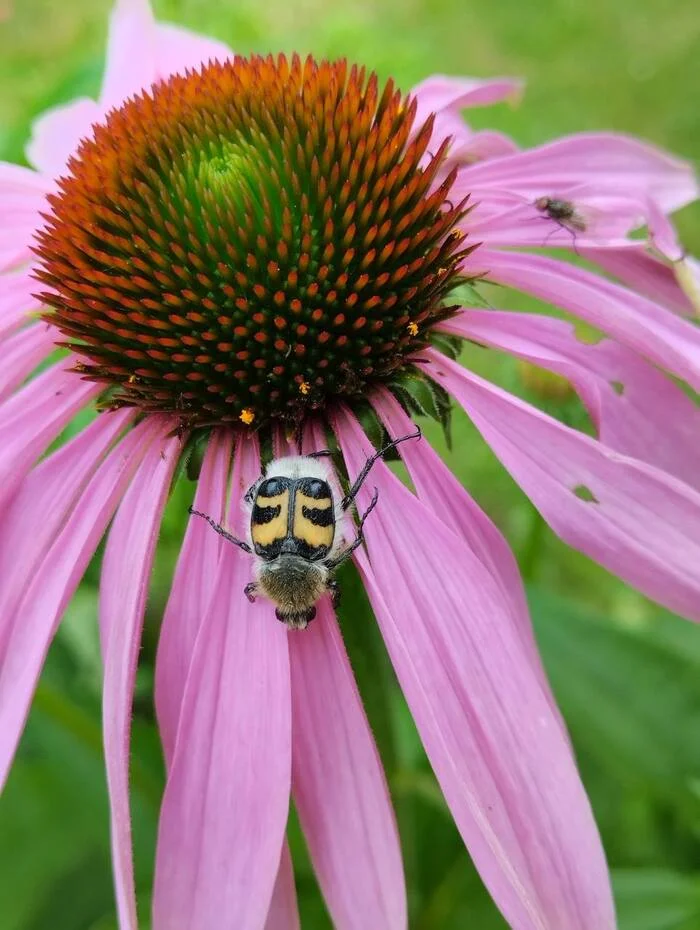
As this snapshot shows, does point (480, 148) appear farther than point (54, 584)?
Yes

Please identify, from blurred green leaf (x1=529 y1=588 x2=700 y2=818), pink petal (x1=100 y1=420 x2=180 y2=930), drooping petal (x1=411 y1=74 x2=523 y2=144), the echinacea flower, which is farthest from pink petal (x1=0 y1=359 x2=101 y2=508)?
blurred green leaf (x1=529 y1=588 x2=700 y2=818)

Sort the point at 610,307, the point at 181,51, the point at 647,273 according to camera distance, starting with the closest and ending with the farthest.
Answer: the point at 610,307, the point at 647,273, the point at 181,51

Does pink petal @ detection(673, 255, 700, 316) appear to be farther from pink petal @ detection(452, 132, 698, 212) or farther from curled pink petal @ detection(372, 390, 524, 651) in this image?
curled pink petal @ detection(372, 390, 524, 651)

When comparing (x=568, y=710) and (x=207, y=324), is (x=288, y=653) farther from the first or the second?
(x=568, y=710)

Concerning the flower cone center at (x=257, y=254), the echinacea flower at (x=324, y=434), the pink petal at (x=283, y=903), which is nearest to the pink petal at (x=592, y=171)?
the echinacea flower at (x=324, y=434)

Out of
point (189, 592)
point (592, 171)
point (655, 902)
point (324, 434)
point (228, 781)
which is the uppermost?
point (592, 171)

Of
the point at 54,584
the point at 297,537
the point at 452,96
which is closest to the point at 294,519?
the point at 297,537

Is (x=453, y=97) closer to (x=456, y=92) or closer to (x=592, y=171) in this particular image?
(x=456, y=92)

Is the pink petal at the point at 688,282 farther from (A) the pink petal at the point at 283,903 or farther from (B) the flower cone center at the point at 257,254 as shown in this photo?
(A) the pink petal at the point at 283,903
